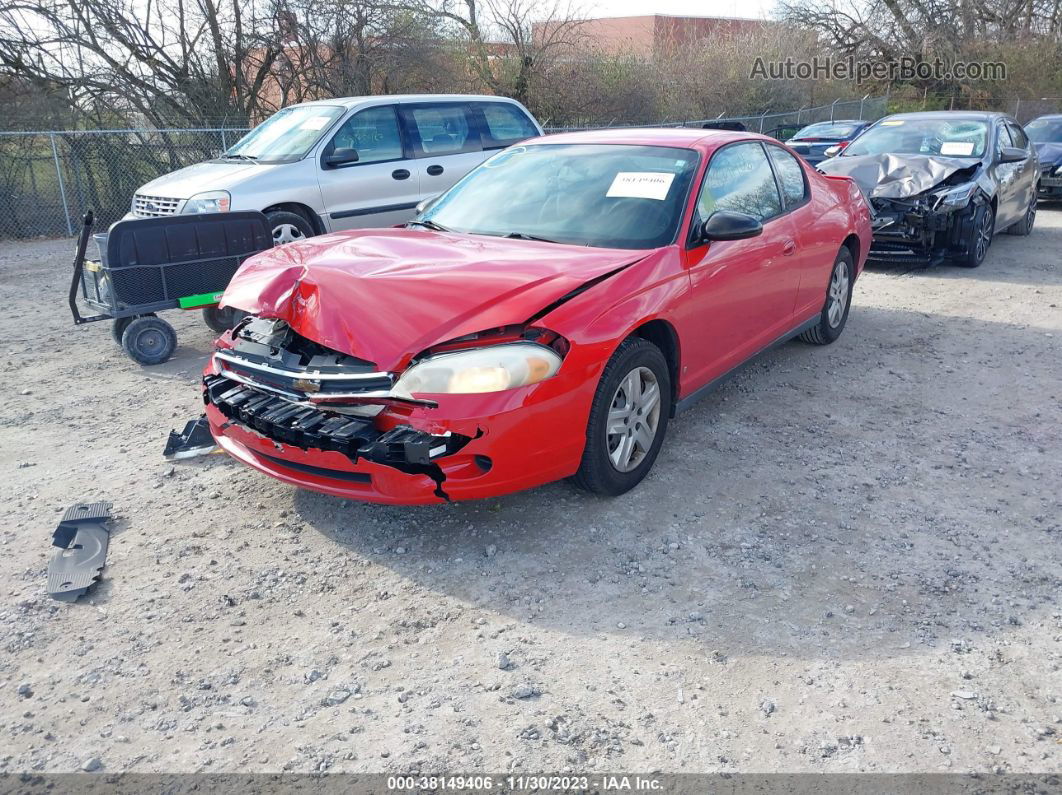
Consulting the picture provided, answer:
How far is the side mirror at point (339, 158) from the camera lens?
8.70 m

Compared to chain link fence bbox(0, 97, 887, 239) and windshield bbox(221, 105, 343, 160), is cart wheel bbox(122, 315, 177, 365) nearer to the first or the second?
windshield bbox(221, 105, 343, 160)

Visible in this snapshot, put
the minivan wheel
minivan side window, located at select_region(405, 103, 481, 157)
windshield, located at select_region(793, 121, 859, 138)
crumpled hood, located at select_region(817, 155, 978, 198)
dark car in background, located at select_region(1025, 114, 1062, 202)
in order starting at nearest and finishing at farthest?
the minivan wheel
crumpled hood, located at select_region(817, 155, 978, 198)
minivan side window, located at select_region(405, 103, 481, 157)
dark car in background, located at select_region(1025, 114, 1062, 202)
windshield, located at select_region(793, 121, 859, 138)

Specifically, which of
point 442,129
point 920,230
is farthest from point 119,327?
point 920,230

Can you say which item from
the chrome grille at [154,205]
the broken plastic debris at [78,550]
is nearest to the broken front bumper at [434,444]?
the broken plastic debris at [78,550]


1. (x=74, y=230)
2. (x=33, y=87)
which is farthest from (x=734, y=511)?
(x=33, y=87)

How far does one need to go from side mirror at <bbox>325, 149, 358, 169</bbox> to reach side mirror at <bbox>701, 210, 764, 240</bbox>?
5.27 m

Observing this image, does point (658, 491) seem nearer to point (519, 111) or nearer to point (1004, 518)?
point (1004, 518)

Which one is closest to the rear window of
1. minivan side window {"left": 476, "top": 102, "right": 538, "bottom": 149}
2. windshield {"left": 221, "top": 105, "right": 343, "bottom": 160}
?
minivan side window {"left": 476, "top": 102, "right": 538, "bottom": 149}

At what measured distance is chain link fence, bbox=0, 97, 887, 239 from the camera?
13461 mm

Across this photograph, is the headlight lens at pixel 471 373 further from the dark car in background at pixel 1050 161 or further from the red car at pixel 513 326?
the dark car in background at pixel 1050 161

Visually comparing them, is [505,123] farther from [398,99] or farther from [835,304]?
[835,304]

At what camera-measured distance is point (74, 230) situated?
13.9 meters

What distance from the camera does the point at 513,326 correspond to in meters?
3.62

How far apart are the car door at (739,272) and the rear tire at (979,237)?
4.79 meters
